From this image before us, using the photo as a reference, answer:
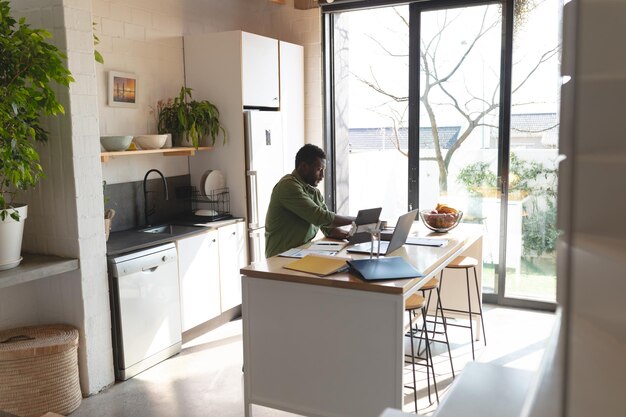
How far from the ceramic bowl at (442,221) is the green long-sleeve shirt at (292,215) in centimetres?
75

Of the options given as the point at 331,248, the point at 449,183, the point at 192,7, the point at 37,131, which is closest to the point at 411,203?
the point at 449,183

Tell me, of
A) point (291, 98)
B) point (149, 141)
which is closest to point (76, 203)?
point (149, 141)

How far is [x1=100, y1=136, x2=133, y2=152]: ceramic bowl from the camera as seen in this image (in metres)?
4.00

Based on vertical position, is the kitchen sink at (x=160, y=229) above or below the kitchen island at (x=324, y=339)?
above

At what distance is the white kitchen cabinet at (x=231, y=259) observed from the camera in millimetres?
4613

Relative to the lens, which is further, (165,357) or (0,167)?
(165,357)

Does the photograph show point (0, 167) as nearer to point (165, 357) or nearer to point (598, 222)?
point (165, 357)

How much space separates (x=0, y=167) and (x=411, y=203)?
3548 millimetres

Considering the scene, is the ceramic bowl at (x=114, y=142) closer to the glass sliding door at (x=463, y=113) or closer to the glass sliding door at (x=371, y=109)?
the glass sliding door at (x=371, y=109)

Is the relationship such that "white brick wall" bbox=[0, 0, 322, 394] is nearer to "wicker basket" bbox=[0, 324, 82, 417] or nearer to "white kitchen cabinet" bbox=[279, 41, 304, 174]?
"wicker basket" bbox=[0, 324, 82, 417]

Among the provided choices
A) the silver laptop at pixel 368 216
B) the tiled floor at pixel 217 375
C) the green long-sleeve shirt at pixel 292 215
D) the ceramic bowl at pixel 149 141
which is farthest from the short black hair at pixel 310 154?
the tiled floor at pixel 217 375

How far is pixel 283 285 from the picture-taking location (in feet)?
9.55

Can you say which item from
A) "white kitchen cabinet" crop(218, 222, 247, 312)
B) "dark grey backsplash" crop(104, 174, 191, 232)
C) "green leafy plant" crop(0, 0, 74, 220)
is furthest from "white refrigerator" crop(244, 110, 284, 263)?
"green leafy plant" crop(0, 0, 74, 220)

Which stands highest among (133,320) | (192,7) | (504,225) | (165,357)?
Answer: (192,7)
